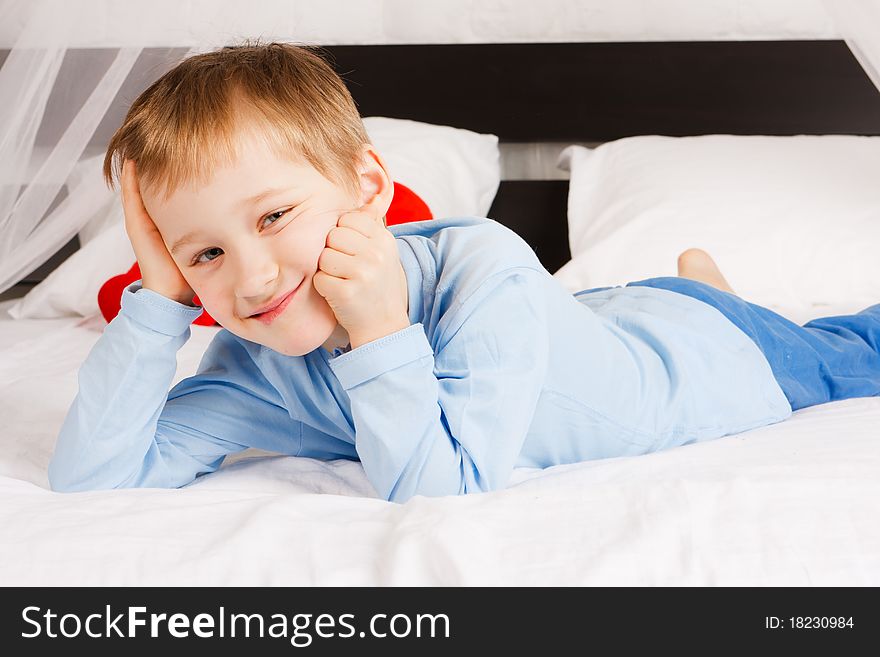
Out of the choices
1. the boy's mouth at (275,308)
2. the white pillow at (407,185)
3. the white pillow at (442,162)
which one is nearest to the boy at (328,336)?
the boy's mouth at (275,308)

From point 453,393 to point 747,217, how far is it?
1.21 meters

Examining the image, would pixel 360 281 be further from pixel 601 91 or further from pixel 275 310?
pixel 601 91

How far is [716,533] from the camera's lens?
28.8 inches

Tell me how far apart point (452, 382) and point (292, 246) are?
0.20 metres

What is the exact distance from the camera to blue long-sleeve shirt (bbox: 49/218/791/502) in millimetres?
896

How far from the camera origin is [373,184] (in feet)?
3.36

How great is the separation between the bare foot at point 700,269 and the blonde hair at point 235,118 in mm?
823

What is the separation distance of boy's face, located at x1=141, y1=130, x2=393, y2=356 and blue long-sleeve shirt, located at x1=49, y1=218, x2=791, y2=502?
0.07 metres

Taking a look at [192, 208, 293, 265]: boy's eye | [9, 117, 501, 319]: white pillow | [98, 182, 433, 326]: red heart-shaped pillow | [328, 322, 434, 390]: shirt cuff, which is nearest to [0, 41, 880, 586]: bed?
[328, 322, 434, 390]: shirt cuff

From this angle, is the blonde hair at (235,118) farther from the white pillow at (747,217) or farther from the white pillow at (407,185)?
the white pillow at (747,217)

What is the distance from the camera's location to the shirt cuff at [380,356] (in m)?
0.88

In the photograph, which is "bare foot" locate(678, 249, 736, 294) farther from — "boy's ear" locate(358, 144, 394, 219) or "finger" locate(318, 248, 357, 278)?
"finger" locate(318, 248, 357, 278)

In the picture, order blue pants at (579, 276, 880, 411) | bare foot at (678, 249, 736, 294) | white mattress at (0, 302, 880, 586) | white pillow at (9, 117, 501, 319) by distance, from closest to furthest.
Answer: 1. white mattress at (0, 302, 880, 586)
2. blue pants at (579, 276, 880, 411)
3. bare foot at (678, 249, 736, 294)
4. white pillow at (9, 117, 501, 319)

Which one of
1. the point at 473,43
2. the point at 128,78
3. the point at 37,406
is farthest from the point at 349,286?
the point at 473,43
